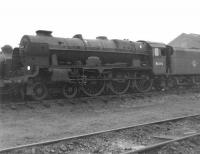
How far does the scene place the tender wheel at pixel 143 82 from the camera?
631 inches

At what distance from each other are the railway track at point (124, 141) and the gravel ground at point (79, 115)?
0.72 metres

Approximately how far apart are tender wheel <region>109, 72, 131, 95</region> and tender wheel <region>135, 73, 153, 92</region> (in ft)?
2.24

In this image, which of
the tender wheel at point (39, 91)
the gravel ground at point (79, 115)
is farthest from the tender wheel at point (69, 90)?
the tender wheel at point (39, 91)

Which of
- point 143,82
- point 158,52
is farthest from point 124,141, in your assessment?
point 158,52

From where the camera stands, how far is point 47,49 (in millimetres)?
12578

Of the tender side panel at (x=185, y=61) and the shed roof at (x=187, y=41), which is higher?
the shed roof at (x=187, y=41)

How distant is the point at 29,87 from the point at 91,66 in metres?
3.18

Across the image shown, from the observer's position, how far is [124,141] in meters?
6.91

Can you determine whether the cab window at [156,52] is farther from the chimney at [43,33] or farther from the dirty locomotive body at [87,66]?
the chimney at [43,33]

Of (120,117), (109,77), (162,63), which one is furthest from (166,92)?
(120,117)

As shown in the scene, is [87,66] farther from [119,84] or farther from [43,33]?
[119,84]

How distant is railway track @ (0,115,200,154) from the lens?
5.95m

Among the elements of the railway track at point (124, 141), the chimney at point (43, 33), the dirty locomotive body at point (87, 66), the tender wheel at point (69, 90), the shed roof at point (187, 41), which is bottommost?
the railway track at point (124, 141)

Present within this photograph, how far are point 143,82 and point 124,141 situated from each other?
32.5 feet
